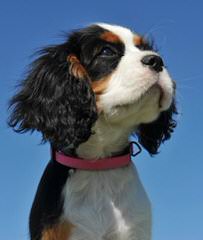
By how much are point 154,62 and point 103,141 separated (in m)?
0.89

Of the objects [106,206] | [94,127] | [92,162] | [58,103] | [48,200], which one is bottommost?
[106,206]

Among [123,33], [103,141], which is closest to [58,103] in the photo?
[103,141]

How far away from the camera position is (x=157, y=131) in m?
6.38

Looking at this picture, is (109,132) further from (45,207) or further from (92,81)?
(45,207)

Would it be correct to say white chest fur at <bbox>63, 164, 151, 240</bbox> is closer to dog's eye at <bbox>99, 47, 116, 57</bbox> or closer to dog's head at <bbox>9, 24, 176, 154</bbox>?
dog's head at <bbox>9, 24, 176, 154</bbox>

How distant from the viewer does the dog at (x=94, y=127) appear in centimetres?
530

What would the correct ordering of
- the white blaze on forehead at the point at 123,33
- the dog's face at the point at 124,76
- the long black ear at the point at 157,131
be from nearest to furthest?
the dog's face at the point at 124,76 → the white blaze on forehead at the point at 123,33 → the long black ear at the point at 157,131

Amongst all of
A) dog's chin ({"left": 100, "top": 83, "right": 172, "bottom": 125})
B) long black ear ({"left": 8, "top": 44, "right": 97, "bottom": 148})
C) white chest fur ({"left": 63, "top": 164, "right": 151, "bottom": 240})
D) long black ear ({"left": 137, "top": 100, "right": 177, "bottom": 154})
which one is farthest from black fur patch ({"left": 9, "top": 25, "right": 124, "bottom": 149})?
long black ear ({"left": 137, "top": 100, "right": 177, "bottom": 154})

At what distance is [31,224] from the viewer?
5547 millimetres

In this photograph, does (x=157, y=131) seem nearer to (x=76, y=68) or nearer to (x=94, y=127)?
(x=94, y=127)

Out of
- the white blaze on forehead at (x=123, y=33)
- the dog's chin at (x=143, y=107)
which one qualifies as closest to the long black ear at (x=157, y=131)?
the dog's chin at (x=143, y=107)

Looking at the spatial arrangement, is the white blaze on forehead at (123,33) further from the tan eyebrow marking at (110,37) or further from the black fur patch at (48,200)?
the black fur patch at (48,200)

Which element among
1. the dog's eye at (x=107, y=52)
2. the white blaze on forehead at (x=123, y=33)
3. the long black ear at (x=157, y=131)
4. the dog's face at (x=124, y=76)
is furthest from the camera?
the long black ear at (x=157, y=131)

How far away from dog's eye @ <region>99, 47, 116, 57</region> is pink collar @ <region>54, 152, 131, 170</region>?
38.2 inches
